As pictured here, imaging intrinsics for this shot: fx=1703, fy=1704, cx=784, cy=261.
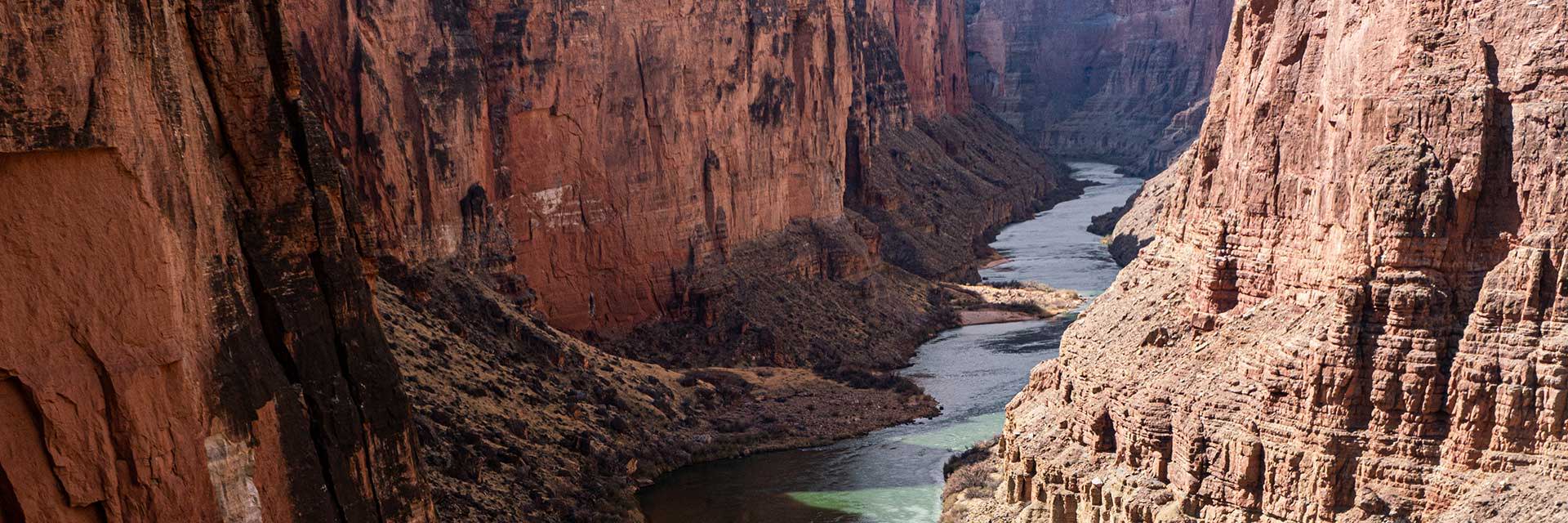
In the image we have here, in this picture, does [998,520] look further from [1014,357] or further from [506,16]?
[1014,357]

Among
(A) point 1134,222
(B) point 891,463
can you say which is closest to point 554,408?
(B) point 891,463

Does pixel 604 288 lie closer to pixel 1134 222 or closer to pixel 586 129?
pixel 586 129

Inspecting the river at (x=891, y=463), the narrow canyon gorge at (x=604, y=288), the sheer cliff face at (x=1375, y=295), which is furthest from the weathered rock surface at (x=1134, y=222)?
the sheer cliff face at (x=1375, y=295)

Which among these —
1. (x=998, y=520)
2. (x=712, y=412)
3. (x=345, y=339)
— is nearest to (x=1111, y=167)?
(x=712, y=412)

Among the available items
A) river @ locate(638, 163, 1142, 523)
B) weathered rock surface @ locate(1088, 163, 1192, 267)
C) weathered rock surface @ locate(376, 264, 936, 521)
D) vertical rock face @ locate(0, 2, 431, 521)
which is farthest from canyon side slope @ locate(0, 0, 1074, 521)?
weathered rock surface @ locate(1088, 163, 1192, 267)

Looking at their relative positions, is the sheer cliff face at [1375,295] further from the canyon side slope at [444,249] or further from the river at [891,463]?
the river at [891,463]

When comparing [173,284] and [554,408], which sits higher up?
[173,284]
